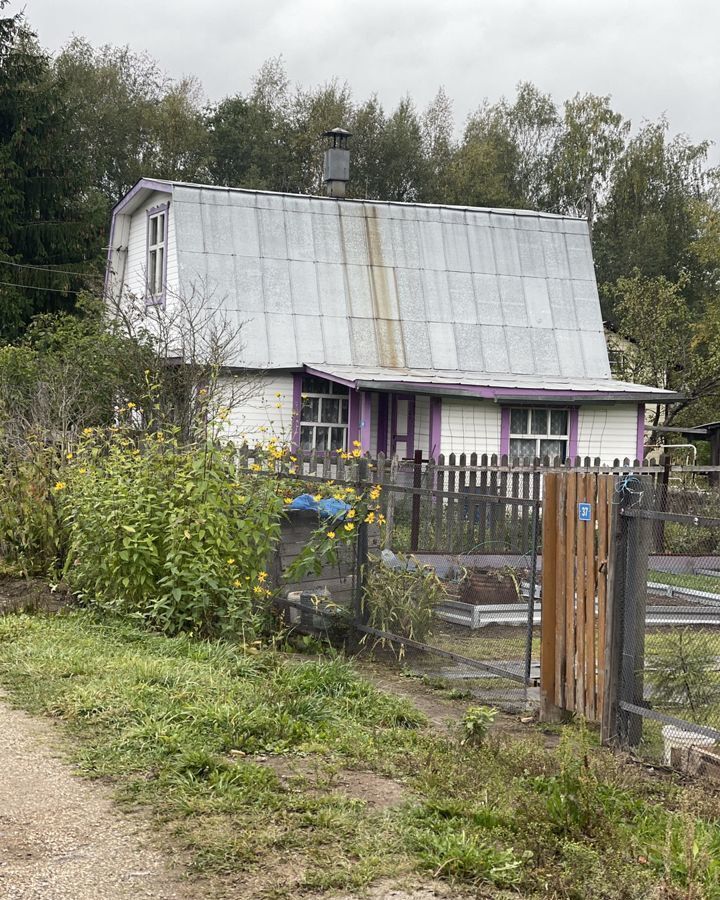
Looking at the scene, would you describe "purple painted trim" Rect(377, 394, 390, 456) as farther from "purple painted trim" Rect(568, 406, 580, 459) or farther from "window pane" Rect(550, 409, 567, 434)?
"purple painted trim" Rect(568, 406, 580, 459)

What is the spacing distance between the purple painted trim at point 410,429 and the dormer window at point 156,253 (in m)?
5.16

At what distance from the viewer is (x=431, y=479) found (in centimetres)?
1566

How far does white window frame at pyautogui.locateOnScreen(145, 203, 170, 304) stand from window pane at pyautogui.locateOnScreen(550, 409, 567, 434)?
781 cm

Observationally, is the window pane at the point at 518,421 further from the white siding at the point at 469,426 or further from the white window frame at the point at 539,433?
the white siding at the point at 469,426

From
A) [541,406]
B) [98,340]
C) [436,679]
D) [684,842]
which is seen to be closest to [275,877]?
[684,842]

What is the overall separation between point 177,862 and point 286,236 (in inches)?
765

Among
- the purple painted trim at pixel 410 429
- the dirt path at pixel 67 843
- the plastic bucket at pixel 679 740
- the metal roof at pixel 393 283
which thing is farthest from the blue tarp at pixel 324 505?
the purple painted trim at pixel 410 429

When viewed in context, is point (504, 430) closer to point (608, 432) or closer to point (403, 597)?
point (608, 432)

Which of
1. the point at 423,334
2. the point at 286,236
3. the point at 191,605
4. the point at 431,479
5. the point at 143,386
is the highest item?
the point at 286,236

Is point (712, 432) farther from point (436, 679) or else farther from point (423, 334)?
point (436, 679)

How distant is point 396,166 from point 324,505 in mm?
44917

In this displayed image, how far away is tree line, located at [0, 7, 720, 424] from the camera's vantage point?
34.5 meters

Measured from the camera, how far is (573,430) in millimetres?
22391

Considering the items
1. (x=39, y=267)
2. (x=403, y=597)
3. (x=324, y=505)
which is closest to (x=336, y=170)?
(x=39, y=267)
